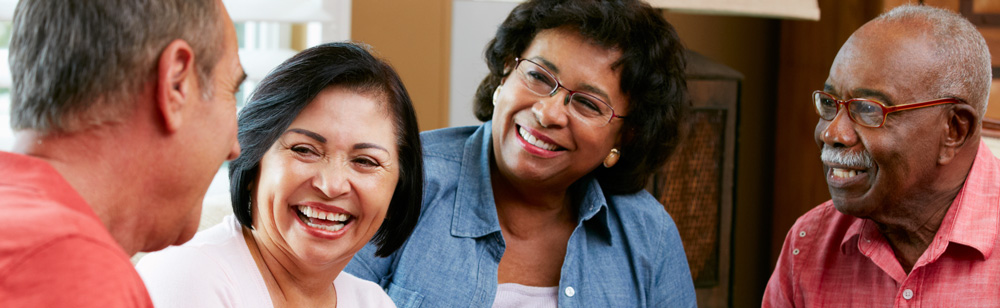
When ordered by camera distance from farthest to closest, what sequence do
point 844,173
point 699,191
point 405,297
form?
point 699,191 → point 405,297 → point 844,173

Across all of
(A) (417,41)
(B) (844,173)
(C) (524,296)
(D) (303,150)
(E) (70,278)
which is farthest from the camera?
(A) (417,41)

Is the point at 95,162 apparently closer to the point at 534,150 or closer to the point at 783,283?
the point at 534,150

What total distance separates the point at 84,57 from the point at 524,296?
1.27 metres

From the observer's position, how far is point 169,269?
1.30m

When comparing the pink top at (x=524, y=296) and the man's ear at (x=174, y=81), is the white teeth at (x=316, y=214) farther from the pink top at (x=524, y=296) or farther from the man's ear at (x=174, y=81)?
the pink top at (x=524, y=296)

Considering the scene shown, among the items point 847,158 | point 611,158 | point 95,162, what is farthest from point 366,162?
point 847,158

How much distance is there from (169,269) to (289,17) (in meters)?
1.18

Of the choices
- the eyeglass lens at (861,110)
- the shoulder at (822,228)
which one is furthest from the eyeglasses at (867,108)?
the shoulder at (822,228)

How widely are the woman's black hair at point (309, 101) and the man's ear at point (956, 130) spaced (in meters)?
1.02

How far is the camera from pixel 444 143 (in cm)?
207

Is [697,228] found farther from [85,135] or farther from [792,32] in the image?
[85,135]

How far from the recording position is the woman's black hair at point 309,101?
1.38 meters

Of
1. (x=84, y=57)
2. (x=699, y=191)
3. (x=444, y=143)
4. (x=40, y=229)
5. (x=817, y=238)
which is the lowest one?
(x=699, y=191)

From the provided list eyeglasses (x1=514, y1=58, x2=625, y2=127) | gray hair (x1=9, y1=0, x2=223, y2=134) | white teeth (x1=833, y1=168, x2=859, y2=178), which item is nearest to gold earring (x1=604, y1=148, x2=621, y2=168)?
eyeglasses (x1=514, y1=58, x2=625, y2=127)
